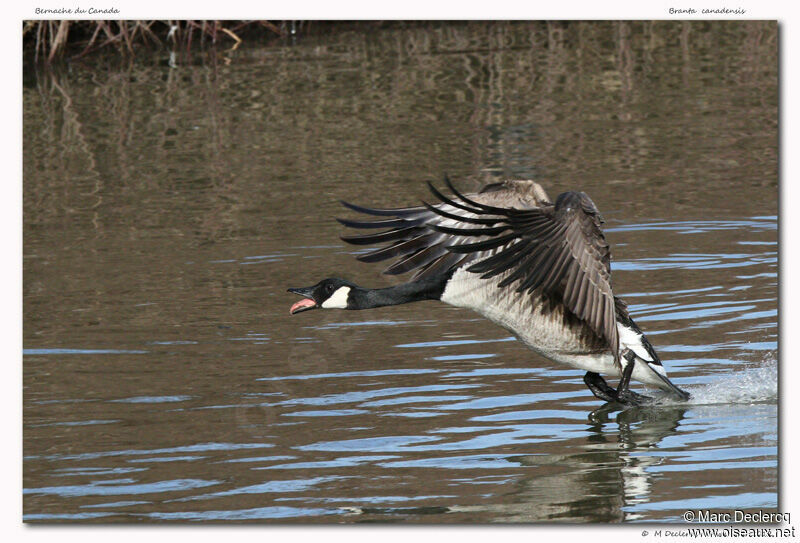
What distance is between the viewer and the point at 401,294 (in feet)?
24.9

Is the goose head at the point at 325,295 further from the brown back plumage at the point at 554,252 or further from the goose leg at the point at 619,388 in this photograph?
the goose leg at the point at 619,388

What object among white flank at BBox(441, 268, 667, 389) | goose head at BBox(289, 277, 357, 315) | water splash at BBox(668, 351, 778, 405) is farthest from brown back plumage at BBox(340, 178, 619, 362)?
water splash at BBox(668, 351, 778, 405)

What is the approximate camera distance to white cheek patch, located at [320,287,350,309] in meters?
7.54

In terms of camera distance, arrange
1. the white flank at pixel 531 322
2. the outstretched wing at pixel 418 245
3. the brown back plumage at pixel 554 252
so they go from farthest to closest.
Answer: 1. the outstretched wing at pixel 418 245
2. the white flank at pixel 531 322
3. the brown back plumage at pixel 554 252

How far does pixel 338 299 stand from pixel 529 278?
1522 millimetres

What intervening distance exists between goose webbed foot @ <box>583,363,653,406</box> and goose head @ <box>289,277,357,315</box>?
5.51 ft

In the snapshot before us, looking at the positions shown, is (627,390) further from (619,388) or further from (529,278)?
(529,278)

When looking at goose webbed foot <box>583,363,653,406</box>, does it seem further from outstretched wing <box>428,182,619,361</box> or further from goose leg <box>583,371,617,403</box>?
outstretched wing <box>428,182,619,361</box>

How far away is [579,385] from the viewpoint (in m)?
7.91

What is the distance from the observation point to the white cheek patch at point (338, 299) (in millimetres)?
7543

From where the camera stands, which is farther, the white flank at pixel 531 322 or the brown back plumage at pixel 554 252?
the white flank at pixel 531 322

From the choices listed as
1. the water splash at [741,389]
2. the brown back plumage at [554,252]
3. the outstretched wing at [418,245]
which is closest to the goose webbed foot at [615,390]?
the brown back plumage at [554,252]

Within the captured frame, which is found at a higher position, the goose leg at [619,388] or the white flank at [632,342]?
the white flank at [632,342]

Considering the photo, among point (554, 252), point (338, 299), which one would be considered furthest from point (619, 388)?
point (338, 299)
